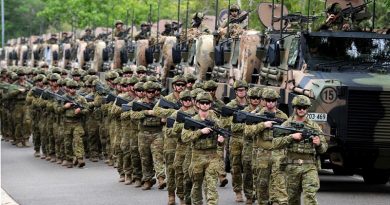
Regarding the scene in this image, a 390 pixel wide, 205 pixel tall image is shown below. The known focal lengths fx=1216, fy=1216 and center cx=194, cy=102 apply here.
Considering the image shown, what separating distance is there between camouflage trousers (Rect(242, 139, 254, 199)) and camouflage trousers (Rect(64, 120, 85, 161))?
23.5 ft

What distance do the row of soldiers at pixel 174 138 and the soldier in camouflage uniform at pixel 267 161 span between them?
12 mm

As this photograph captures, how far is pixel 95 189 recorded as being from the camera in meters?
18.7

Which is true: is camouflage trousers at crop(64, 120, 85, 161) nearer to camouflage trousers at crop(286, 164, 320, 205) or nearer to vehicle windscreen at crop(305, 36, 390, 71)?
vehicle windscreen at crop(305, 36, 390, 71)

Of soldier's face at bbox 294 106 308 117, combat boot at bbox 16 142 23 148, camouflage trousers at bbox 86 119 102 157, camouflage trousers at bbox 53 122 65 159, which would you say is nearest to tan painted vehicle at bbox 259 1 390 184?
soldier's face at bbox 294 106 308 117

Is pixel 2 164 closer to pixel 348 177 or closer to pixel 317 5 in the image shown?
pixel 348 177

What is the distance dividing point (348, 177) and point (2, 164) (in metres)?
7.11

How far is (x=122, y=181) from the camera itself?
19.7 meters

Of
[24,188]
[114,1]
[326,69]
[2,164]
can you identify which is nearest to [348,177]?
[326,69]

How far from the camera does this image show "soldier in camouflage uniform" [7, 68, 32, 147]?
95.0 ft

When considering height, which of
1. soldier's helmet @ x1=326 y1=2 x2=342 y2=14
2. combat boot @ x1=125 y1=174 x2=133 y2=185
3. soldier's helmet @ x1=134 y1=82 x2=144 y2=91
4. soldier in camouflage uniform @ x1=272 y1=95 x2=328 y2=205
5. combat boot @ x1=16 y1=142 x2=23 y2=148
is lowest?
combat boot @ x1=16 y1=142 x2=23 y2=148

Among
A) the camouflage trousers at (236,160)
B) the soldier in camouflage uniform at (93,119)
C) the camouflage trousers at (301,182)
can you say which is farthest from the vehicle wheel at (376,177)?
the soldier in camouflage uniform at (93,119)

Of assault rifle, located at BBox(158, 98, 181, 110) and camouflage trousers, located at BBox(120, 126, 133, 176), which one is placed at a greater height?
assault rifle, located at BBox(158, 98, 181, 110)

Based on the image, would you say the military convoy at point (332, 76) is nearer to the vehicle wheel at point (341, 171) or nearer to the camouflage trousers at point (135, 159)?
the vehicle wheel at point (341, 171)

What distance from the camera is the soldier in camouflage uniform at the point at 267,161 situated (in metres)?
14.9
